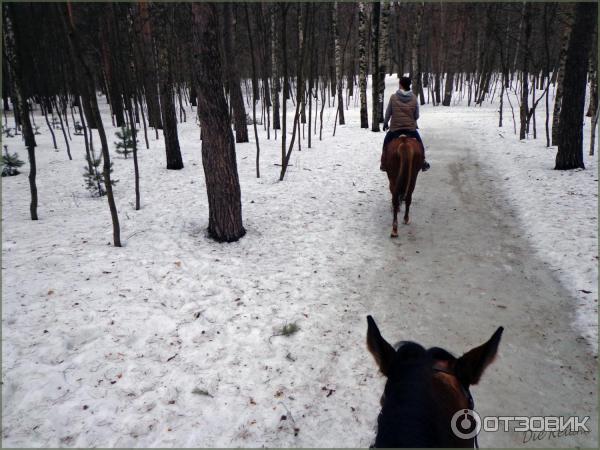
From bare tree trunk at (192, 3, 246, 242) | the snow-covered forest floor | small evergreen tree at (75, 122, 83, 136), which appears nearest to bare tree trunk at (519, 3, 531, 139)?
the snow-covered forest floor

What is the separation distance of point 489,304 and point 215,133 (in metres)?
4.55

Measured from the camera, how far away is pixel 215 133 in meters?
5.44

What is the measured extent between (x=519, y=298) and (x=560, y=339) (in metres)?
0.77

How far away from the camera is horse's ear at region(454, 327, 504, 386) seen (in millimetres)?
1378

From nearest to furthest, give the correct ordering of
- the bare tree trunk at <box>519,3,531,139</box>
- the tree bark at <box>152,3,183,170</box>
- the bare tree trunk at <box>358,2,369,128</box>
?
1. the tree bark at <box>152,3,183,170</box>
2. the bare tree trunk at <box>519,3,531,139</box>
3. the bare tree trunk at <box>358,2,369,128</box>

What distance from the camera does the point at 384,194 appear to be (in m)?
8.45

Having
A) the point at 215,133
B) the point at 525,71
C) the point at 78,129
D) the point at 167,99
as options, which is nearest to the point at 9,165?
the point at 167,99

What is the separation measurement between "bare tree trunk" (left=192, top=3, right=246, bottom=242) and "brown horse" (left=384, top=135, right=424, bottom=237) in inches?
112

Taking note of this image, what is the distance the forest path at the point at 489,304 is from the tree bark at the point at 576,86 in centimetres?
249

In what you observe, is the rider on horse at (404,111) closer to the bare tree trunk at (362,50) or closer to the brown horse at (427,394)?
the brown horse at (427,394)

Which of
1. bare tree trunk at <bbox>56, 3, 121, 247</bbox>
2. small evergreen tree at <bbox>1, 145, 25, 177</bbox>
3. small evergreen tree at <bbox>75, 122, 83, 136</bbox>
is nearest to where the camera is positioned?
bare tree trunk at <bbox>56, 3, 121, 247</bbox>

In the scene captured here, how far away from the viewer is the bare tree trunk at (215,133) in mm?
5098

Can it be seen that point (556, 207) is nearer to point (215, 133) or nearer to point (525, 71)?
point (525, 71)

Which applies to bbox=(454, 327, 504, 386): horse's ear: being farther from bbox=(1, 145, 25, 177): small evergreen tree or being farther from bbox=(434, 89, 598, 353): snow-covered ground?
bbox=(1, 145, 25, 177): small evergreen tree
